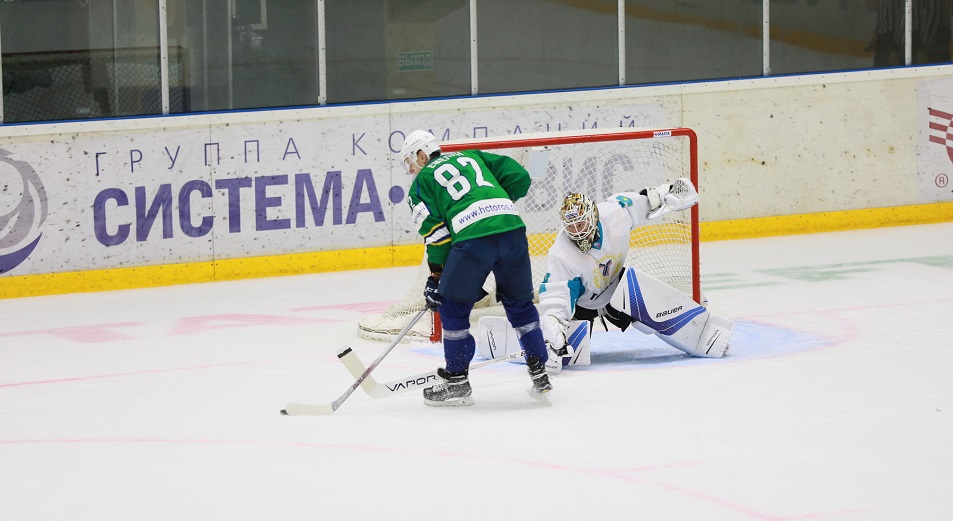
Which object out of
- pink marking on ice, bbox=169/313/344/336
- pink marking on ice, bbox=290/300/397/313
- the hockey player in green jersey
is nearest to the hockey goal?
pink marking on ice, bbox=290/300/397/313

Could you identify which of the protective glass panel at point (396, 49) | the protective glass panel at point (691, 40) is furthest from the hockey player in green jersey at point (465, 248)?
the protective glass panel at point (691, 40)

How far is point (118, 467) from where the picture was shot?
464cm

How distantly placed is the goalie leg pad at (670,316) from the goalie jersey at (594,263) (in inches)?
4.4

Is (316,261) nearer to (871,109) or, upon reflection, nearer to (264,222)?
(264,222)

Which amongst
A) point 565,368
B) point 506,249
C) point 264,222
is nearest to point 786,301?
point 565,368

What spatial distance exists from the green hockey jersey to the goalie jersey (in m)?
0.68

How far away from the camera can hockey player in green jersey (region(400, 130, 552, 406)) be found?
205 inches

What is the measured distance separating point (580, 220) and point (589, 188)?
2.41 metres

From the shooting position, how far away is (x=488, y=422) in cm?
512

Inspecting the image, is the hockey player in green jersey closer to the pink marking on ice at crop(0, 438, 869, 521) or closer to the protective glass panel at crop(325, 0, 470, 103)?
the pink marking on ice at crop(0, 438, 869, 521)

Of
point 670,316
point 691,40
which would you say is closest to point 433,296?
point 670,316

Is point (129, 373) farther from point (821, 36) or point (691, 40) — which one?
point (821, 36)

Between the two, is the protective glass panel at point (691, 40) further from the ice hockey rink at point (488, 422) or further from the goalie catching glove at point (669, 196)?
the goalie catching glove at point (669, 196)

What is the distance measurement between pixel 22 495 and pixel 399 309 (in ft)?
9.74
